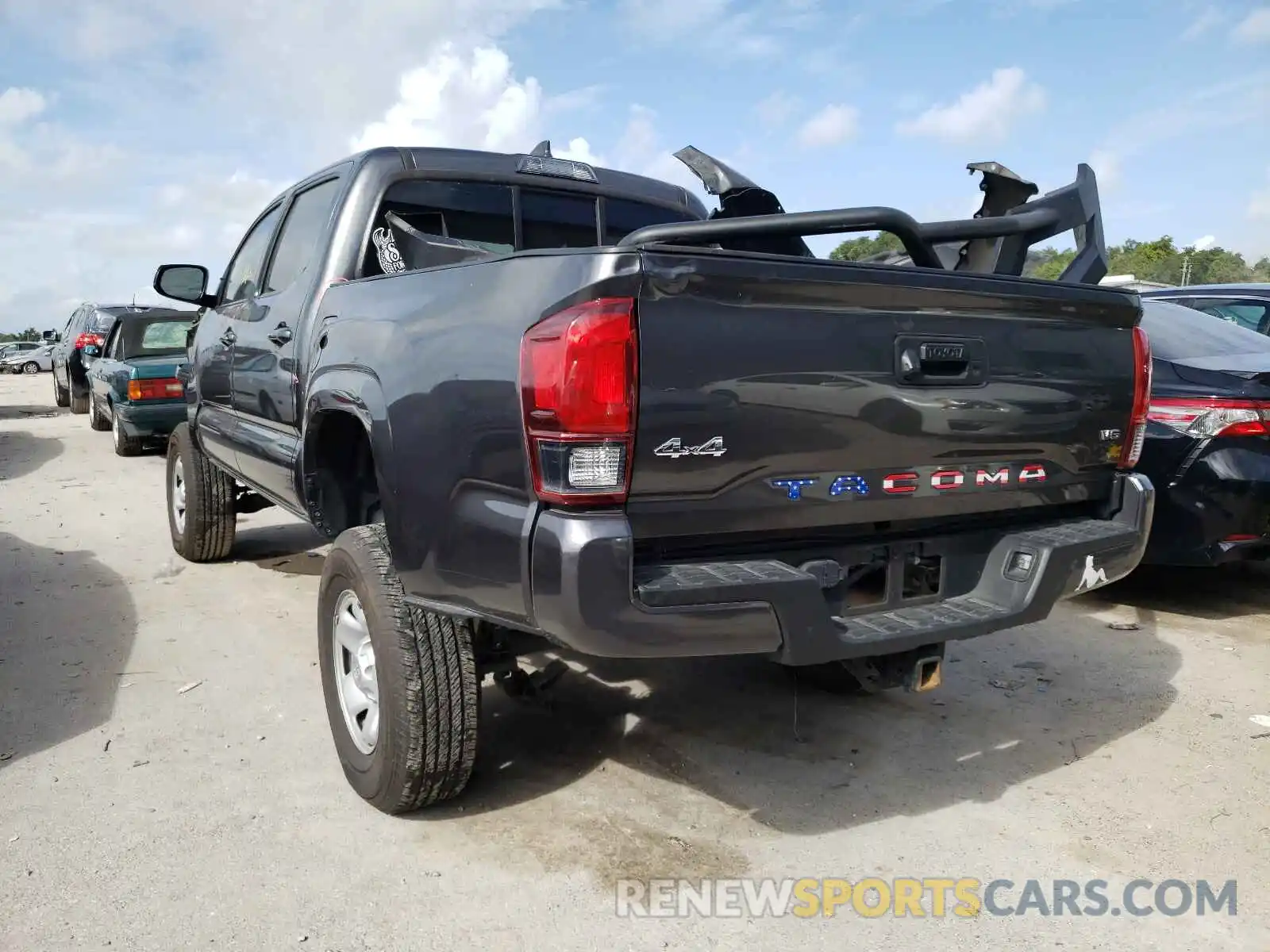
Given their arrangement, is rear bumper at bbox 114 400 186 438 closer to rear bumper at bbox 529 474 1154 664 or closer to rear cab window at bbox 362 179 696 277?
rear cab window at bbox 362 179 696 277

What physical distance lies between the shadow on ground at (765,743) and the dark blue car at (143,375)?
7620mm

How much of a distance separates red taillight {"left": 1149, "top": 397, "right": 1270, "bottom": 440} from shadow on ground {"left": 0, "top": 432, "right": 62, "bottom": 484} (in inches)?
381

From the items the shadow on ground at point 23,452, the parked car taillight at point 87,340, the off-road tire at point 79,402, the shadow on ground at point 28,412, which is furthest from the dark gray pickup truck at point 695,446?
the shadow on ground at point 28,412

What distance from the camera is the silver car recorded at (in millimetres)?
40125

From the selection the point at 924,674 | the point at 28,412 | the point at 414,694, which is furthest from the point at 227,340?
the point at 28,412

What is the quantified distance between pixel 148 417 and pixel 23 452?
230cm

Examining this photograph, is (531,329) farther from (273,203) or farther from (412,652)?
(273,203)

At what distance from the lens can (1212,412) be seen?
4.66 meters

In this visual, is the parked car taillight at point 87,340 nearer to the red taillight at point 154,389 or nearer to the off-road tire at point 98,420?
the off-road tire at point 98,420

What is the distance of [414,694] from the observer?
2725mm

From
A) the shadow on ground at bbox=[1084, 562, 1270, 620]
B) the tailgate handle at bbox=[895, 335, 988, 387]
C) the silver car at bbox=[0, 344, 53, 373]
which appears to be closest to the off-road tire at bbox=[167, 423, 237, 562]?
the tailgate handle at bbox=[895, 335, 988, 387]

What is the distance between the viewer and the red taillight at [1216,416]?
15.1 feet

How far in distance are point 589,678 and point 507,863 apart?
138 centimetres

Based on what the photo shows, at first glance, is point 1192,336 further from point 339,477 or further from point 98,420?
point 98,420
